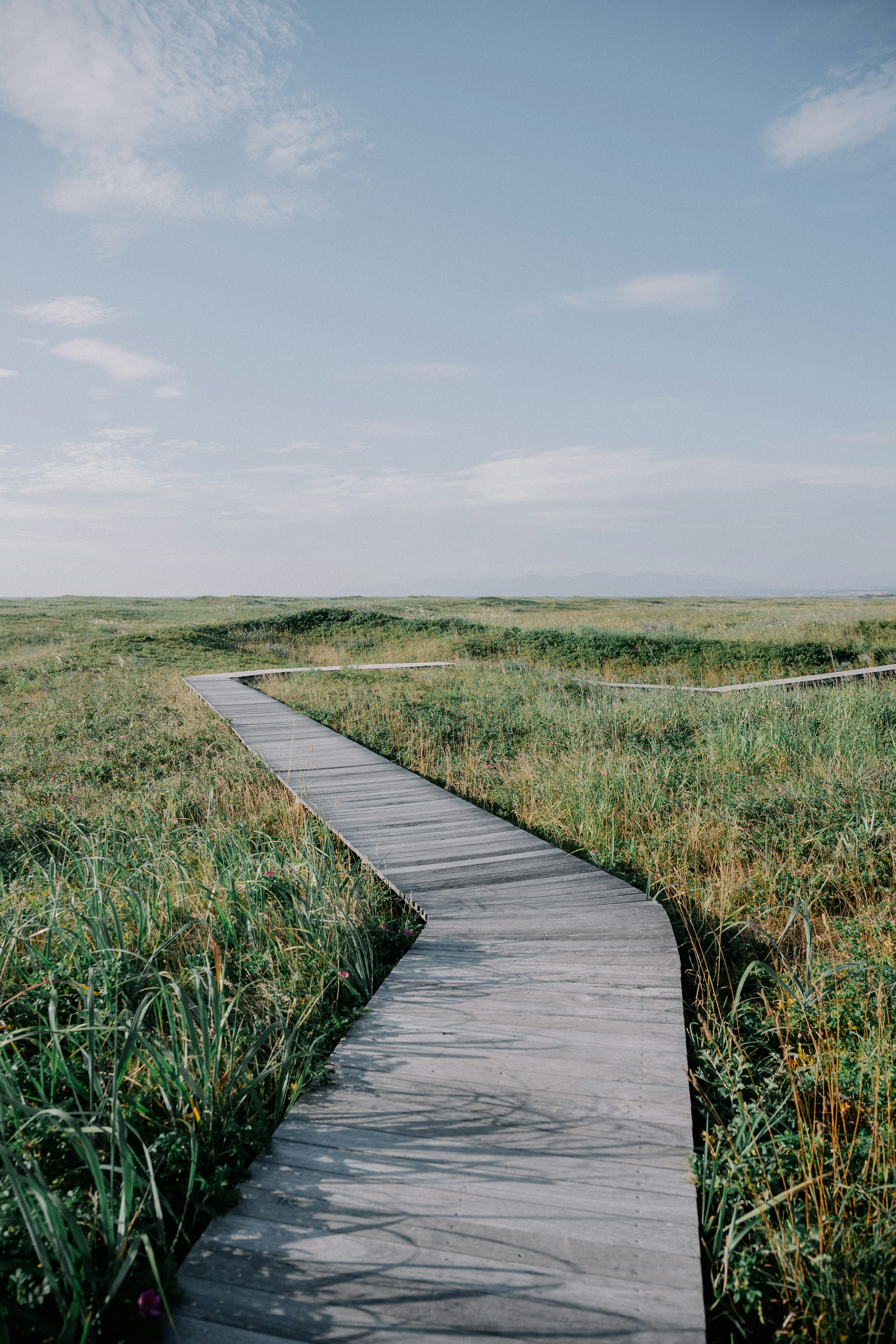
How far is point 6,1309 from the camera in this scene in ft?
5.99

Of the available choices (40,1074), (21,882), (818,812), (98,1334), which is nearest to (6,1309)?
(98,1334)

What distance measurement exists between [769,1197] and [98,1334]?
200cm

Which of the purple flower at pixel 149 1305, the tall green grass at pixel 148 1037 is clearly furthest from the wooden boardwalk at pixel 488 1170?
the tall green grass at pixel 148 1037

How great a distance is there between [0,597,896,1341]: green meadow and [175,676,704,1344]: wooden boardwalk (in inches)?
6.5

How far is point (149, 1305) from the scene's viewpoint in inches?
73.1

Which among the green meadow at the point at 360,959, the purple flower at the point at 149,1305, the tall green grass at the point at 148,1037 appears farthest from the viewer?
the green meadow at the point at 360,959

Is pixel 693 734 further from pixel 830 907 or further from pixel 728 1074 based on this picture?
pixel 728 1074

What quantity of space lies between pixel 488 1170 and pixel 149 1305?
41.4 inches

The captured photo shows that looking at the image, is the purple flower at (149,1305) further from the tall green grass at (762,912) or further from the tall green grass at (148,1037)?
the tall green grass at (762,912)

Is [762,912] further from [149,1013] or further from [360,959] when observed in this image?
[149,1013]

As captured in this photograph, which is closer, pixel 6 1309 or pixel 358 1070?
pixel 6 1309

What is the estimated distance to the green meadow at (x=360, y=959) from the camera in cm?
211

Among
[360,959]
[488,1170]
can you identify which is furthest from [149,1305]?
[360,959]

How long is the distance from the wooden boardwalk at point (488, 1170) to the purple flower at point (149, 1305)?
71 mm
